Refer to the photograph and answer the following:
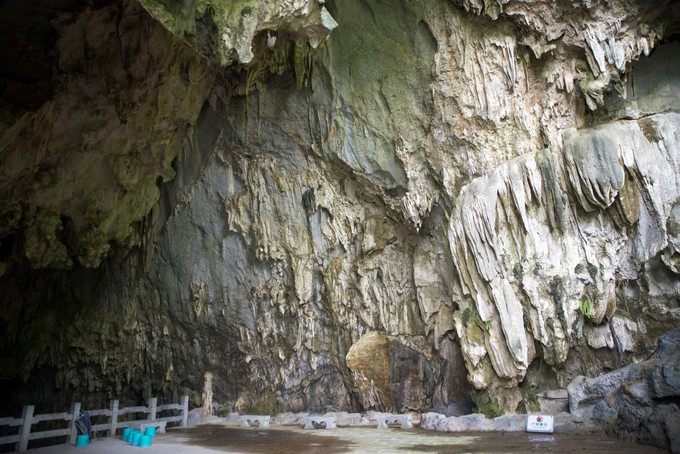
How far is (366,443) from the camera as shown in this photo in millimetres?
9688

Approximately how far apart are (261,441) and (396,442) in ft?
8.85

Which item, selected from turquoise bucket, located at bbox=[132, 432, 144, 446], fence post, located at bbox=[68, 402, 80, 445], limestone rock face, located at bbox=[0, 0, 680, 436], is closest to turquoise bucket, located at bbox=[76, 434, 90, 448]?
fence post, located at bbox=[68, 402, 80, 445]

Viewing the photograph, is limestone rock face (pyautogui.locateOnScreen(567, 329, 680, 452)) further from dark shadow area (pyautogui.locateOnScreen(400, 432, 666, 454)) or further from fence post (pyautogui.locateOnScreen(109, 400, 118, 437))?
fence post (pyautogui.locateOnScreen(109, 400, 118, 437))

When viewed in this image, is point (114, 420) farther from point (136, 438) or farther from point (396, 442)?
point (396, 442)

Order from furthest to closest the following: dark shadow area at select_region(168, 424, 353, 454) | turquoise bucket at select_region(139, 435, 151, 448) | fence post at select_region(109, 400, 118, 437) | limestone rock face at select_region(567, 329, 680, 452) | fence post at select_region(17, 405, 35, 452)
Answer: fence post at select_region(109, 400, 118, 437), turquoise bucket at select_region(139, 435, 151, 448), dark shadow area at select_region(168, 424, 353, 454), fence post at select_region(17, 405, 35, 452), limestone rock face at select_region(567, 329, 680, 452)

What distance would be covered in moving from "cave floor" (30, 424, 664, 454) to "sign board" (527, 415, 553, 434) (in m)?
0.26

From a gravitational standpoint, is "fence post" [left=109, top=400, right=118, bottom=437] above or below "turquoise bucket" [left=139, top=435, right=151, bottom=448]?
above

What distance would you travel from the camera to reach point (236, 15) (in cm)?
822

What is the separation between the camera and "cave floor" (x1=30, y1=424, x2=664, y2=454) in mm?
8367

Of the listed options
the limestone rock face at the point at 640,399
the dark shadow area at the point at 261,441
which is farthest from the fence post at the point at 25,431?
the limestone rock face at the point at 640,399

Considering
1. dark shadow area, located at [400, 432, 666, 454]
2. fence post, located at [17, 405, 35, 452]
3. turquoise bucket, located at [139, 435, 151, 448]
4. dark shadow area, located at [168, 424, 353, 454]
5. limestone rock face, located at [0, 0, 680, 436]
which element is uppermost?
limestone rock face, located at [0, 0, 680, 436]

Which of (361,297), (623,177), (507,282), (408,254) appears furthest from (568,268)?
(361,297)

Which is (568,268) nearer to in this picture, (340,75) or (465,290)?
(465,290)

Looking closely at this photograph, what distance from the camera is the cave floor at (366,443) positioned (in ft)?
27.5
